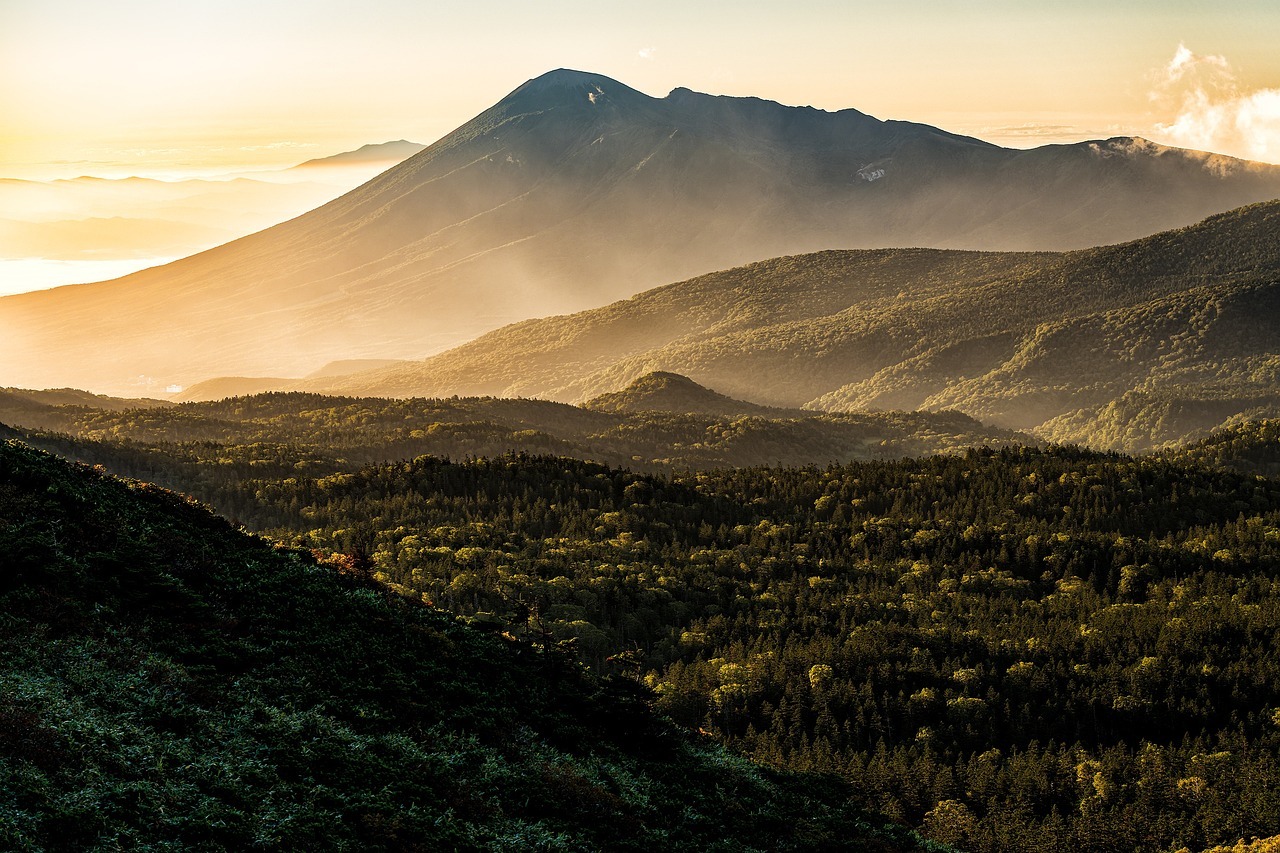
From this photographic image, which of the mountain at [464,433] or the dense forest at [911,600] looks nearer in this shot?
the dense forest at [911,600]

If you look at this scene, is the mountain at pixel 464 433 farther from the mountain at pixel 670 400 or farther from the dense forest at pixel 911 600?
the dense forest at pixel 911 600

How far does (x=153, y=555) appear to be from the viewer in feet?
64.9

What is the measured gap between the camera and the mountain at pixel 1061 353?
5576 inches

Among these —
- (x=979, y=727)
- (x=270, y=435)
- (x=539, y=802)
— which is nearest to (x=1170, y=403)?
(x=270, y=435)

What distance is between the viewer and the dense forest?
91.2 ft

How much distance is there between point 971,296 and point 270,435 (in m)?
137

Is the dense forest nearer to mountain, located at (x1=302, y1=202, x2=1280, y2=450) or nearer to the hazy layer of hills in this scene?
the hazy layer of hills

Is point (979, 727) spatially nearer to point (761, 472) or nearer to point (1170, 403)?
point (761, 472)

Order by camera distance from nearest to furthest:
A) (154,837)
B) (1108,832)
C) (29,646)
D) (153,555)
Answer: (154,837)
(29,646)
(153,555)
(1108,832)

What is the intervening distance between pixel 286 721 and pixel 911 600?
29.8 meters

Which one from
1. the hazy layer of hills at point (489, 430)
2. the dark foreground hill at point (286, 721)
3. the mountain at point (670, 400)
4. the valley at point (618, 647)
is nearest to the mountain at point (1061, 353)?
the hazy layer of hills at point (489, 430)

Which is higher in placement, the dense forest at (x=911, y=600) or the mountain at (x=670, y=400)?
the mountain at (x=670, y=400)

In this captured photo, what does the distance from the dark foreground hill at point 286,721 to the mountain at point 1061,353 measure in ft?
382

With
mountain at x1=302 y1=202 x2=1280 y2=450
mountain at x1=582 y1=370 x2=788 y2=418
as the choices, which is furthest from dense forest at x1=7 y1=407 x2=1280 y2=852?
mountain at x1=302 y1=202 x2=1280 y2=450
